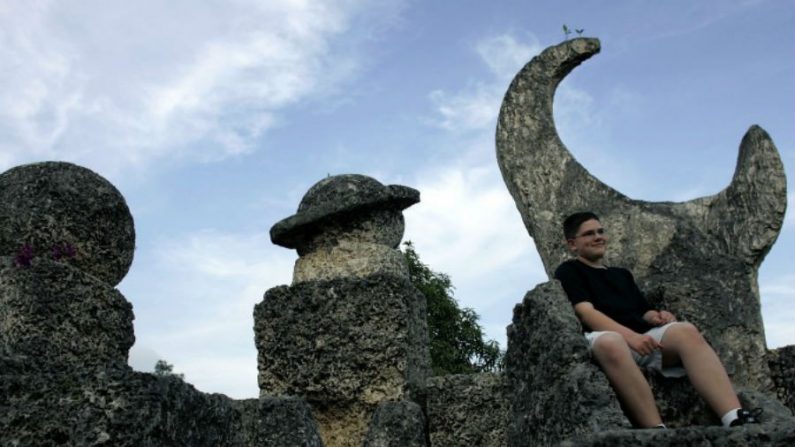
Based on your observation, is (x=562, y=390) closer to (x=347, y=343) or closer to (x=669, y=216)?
(x=347, y=343)

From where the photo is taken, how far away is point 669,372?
4.08 m

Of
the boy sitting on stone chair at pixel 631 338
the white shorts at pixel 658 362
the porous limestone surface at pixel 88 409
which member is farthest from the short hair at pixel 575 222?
the porous limestone surface at pixel 88 409

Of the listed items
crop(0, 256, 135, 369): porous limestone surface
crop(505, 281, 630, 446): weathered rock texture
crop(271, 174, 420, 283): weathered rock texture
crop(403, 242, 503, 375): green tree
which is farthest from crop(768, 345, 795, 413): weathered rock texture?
crop(403, 242, 503, 375): green tree

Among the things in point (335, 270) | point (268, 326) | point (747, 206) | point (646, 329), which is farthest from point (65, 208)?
point (747, 206)

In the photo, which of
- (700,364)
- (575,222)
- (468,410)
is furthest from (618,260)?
(700,364)

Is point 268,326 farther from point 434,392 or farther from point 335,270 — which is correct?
point 434,392

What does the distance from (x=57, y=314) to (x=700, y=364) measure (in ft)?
10.8

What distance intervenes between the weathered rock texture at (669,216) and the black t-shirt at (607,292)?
0.90 metres

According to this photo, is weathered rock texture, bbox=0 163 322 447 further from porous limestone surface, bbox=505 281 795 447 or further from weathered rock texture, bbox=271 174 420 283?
weathered rock texture, bbox=271 174 420 283

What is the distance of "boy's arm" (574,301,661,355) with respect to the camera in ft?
13.3

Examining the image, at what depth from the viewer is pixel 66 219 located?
527 centimetres

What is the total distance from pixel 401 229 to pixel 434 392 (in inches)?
67.7

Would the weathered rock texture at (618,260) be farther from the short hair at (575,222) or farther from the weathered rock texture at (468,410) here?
the weathered rock texture at (468,410)

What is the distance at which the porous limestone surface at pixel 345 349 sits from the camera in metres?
6.41
